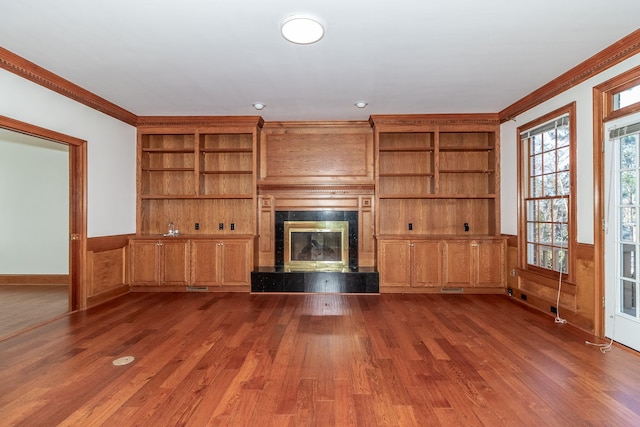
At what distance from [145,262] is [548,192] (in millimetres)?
5421

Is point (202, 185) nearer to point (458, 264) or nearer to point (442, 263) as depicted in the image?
point (442, 263)

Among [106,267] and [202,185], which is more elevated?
[202,185]

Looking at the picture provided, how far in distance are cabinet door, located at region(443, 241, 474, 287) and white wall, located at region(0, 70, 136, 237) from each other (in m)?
4.63

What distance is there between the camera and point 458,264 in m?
4.73

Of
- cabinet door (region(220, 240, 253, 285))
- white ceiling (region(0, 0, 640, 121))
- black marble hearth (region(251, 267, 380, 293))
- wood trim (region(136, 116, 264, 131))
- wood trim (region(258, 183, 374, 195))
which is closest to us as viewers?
white ceiling (region(0, 0, 640, 121))

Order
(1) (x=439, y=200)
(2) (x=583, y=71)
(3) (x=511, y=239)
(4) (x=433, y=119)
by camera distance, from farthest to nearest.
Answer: (1) (x=439, y=200), (4) (x=433, y=119), (3) (x=511, y=239), (2) (x=583, y=71)

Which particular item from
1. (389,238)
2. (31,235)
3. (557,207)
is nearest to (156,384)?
(389,238)

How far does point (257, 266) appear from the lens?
16.9ft

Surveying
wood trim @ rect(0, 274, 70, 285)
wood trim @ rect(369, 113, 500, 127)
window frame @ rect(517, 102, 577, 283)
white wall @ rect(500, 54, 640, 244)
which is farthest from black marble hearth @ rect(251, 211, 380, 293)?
wood trim @ rect(0, 274, 70, 285)

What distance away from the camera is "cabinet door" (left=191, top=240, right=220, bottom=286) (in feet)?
15.9

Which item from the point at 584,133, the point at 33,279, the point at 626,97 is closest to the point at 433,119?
the point at 584,133

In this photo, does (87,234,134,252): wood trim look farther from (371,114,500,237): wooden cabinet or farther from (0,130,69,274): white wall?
(371,114,500,237): wooden cabinet

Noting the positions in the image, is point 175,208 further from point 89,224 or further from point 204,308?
point 204,308

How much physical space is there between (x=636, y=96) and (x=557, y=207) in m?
1.34
